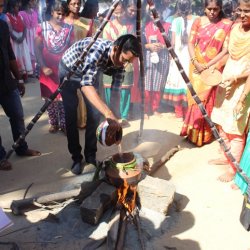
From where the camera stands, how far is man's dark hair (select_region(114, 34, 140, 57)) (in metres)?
2.94

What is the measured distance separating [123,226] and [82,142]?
91.7 inches

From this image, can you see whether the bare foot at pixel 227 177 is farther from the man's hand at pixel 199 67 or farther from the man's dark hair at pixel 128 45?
the man's dark hair at pixel 128 45

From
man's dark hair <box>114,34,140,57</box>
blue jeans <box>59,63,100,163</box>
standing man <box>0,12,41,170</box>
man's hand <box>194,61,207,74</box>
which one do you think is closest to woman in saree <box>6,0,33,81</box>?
standing man <box>0,12,41,170</box>

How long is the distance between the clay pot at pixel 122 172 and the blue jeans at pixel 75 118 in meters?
0.93

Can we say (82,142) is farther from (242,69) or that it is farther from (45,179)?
(242,69)

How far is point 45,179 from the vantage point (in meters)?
4.07

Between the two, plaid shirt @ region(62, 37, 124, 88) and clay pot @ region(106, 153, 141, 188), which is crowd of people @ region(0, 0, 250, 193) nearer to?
plaid shirt @ region(62, 37, 124, 88)

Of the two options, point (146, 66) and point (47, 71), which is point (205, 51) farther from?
point (47, 71)

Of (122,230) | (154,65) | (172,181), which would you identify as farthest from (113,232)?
(154,65)

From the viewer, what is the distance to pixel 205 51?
15.0 feet

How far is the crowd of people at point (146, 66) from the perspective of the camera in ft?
11.1

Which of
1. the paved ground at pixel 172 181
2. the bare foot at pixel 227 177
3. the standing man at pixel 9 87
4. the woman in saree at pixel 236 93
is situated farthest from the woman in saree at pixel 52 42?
the bare foot at pixel 227 177

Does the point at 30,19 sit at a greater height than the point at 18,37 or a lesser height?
greater

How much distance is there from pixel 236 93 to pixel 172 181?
136 cm
